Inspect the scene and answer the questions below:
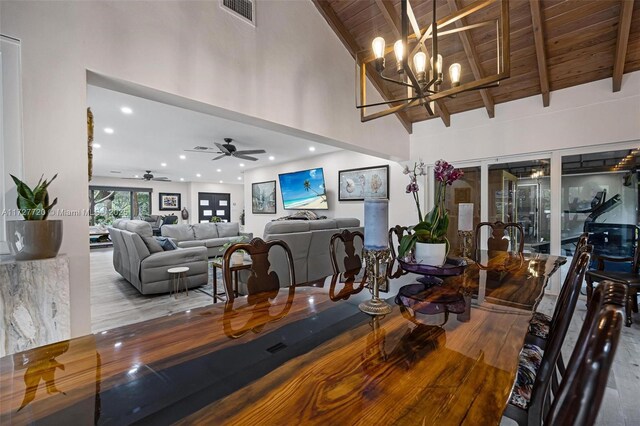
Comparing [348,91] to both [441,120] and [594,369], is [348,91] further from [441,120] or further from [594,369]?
[594,369]

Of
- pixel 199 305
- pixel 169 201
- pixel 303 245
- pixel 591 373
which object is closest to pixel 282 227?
pixel 303 245

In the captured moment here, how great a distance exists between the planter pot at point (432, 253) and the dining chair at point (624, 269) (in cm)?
210

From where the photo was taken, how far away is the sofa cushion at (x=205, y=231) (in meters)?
7.20

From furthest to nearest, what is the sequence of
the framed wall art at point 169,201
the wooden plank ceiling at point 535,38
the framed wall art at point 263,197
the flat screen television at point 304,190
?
the framed wall art at point 169,201 → the framed wall art at point 263,197 → the flat screen television at point 304,190 → the wooden plank ceiling at point 535,38

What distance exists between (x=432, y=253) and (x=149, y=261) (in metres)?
3.90

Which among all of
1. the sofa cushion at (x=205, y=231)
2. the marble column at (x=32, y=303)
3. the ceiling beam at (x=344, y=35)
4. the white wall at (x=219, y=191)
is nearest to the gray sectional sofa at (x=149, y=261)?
the sofa cushion at (x=205, y=231)

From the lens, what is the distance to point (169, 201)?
12023 mm

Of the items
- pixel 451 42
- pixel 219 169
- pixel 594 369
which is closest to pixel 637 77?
pixel 451 42

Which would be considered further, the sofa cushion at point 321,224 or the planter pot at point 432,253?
the sofa cushion at point 321,224

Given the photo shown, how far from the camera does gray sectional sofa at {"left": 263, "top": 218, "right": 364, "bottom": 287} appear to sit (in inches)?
149

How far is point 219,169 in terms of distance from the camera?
9023 millimetres

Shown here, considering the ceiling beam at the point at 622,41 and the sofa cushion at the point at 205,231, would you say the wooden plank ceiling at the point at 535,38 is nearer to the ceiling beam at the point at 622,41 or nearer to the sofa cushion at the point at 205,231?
the ceiling beam at the point at 622,41

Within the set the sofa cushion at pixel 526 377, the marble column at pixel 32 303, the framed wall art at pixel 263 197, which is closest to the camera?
the sofa cushion at pixel 526 377

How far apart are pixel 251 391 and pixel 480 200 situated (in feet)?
16.5
